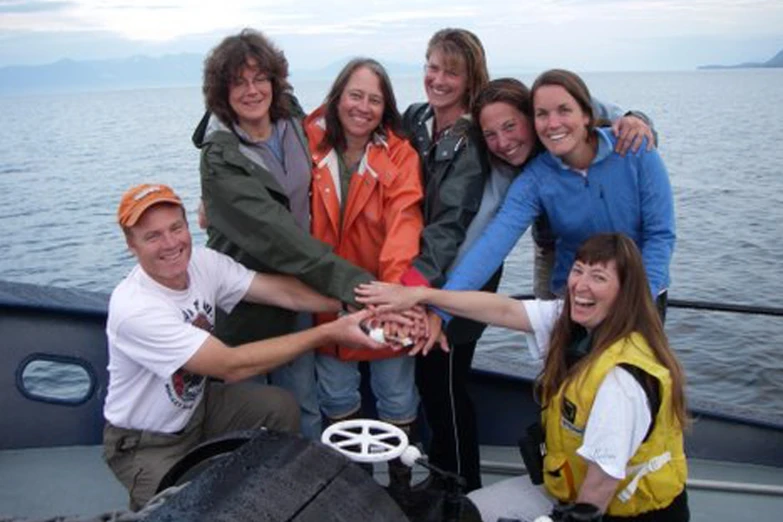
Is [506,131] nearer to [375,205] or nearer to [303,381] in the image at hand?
[375,205]

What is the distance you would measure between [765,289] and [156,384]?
15.0 meters

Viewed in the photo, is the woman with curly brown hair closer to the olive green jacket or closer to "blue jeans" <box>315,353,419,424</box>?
the olive green jacket

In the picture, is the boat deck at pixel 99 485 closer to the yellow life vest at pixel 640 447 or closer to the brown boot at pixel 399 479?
the yellow life vest at pixel 640 447

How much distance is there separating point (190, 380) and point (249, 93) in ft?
4.19

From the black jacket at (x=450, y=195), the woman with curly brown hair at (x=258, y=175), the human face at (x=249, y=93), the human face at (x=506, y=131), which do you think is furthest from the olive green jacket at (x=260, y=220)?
the human face at (x=506, y=131)

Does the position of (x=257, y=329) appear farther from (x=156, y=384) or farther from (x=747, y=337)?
(x=747, y=337)

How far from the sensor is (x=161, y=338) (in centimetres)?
315

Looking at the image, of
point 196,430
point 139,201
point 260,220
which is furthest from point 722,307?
point 139,201

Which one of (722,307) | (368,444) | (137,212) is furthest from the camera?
(722,307)

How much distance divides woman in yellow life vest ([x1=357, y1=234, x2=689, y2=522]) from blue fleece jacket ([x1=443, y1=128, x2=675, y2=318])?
568mm

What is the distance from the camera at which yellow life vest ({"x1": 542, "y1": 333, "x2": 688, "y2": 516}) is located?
2738mm

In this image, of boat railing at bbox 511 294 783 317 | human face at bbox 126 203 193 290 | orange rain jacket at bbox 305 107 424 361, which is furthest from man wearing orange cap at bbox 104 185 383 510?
boat railing at bbox 511 294 783 317

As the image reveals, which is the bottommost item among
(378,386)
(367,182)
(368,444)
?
(378,386)

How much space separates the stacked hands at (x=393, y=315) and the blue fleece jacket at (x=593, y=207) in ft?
0.63
